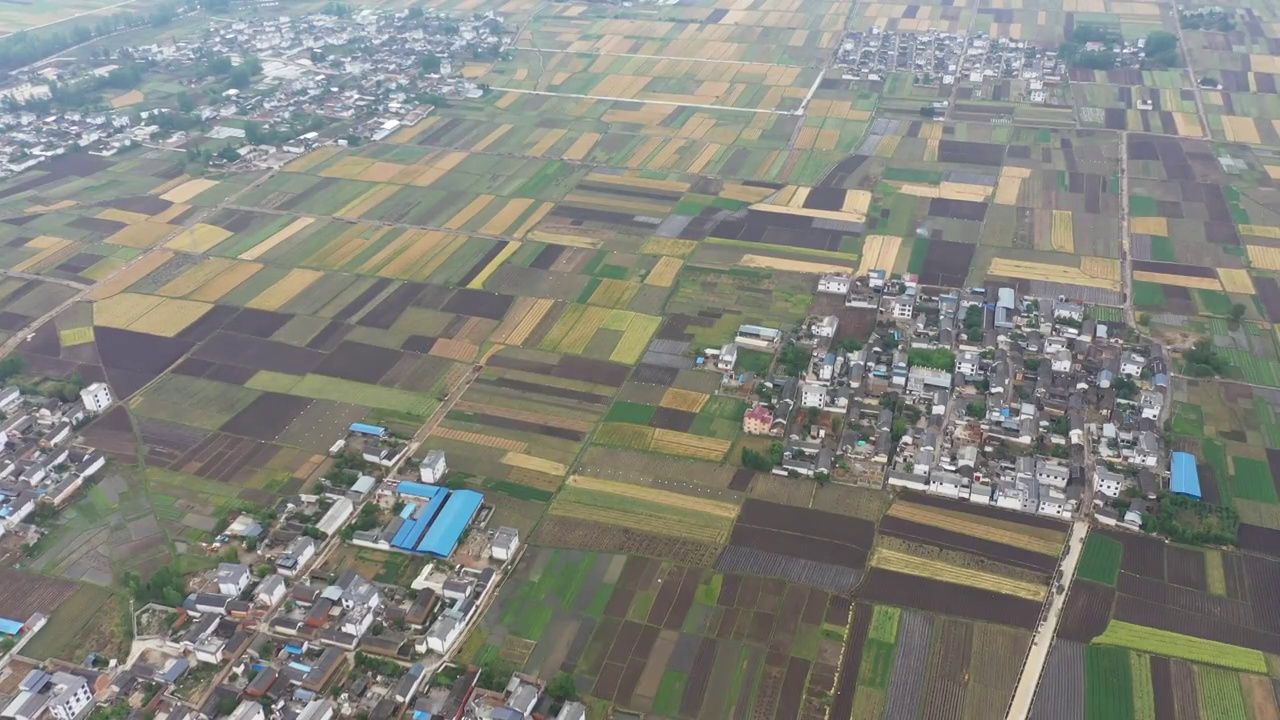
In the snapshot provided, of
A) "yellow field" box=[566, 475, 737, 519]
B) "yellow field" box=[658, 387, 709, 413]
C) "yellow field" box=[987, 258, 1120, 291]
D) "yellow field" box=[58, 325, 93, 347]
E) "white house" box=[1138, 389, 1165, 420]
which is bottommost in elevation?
"yellow field" box=[987, 258, 1120, 291]

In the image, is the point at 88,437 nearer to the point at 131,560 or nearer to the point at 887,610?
the point at 131,560

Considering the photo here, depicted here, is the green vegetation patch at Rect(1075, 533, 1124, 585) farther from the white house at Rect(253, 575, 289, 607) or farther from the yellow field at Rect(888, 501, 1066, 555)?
the white house at Rect(253, 575, 289, 607)

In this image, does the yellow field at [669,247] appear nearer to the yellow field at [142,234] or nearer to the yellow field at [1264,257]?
the yellow field at [142,234]

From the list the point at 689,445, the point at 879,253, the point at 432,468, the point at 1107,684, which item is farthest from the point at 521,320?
the point at 1107,684

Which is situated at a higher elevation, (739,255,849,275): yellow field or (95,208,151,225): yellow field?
(95,208,151,225): yellow field

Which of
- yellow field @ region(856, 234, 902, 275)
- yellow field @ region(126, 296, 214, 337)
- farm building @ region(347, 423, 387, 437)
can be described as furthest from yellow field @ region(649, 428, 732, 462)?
yellow field @ region(126, 296, 214, 337)

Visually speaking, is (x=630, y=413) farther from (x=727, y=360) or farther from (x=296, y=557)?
(x=296, y=557)

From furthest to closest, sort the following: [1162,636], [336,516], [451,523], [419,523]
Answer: [336,516] < [419,523] < [451,523] < [1162,636]

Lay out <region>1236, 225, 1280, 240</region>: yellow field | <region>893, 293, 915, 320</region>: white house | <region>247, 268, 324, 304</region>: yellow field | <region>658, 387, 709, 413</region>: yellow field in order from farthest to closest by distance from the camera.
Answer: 1. <region>1236, 225, 1280, 240</region>: yellow field
2. <region>247, 268, 324, 304</region>: yellow field
3. <region>893, 293, 915, 320</region>: white house
4. <region>658, 387, 709, 413</region>: yellow field
